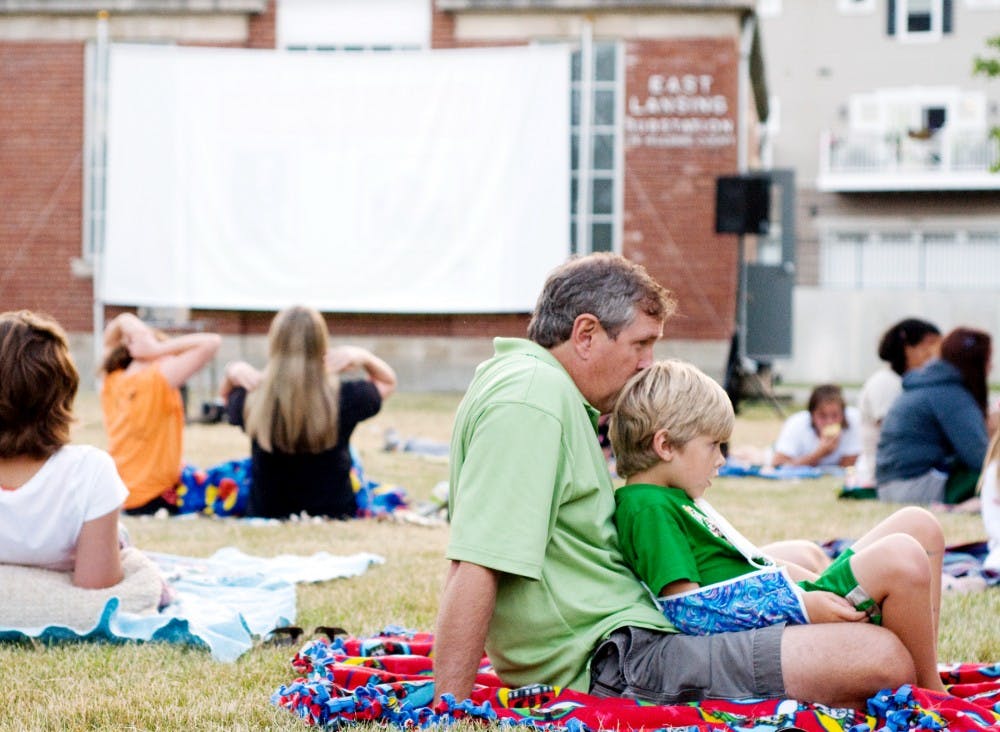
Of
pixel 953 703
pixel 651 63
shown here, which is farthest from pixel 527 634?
pixel 651 63

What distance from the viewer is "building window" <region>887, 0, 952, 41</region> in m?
33.0

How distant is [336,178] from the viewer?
58.1ft

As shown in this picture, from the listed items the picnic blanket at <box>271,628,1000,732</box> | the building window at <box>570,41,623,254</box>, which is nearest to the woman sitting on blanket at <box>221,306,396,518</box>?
the picnic blanket at <box>271,628,1000,732</box>

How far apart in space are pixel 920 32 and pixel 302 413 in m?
30.0

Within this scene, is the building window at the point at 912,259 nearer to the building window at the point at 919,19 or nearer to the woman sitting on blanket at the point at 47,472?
the building window at the point at 919,19

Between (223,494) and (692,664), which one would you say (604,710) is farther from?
(223,494)

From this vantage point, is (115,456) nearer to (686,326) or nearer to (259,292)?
(259,292)

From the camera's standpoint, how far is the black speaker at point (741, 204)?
615 inches

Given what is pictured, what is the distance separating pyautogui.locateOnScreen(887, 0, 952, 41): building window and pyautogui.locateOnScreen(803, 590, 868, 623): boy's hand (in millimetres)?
32718

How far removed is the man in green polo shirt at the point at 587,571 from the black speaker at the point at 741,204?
1280 centimetres

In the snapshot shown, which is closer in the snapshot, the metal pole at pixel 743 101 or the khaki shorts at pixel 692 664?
the khaki shorts at pixel 692 664

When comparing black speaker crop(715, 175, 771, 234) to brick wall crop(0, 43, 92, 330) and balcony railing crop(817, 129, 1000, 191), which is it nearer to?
brick wall crop(0, 43, 92, 330)

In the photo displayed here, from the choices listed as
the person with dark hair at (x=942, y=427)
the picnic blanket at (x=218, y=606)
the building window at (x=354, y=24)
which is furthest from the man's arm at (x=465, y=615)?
the building window at (x=354, y=24)

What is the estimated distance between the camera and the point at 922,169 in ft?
107
